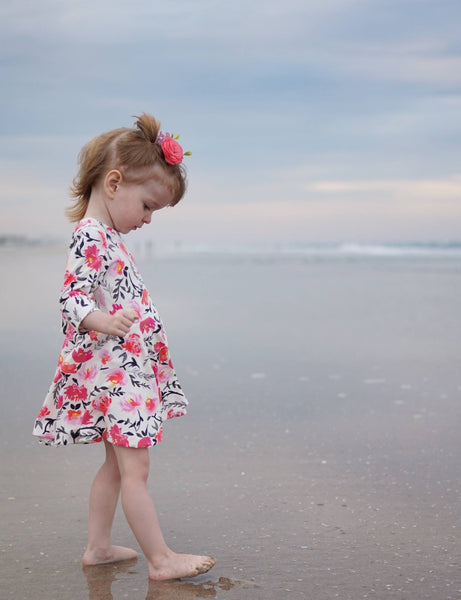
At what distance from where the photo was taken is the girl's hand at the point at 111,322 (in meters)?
2.46

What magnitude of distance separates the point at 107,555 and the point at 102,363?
63cm

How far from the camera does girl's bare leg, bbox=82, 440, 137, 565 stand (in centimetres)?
271

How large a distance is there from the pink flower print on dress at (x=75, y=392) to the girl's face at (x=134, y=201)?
53cm

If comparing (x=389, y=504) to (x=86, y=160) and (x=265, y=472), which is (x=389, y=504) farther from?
(x=86, y=160)

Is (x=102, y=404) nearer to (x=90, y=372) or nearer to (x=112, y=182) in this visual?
(x=90, y=372)

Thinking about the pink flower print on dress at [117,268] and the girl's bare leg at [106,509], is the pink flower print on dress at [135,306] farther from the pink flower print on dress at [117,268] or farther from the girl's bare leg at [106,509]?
the girl's bare leg at [106,509]

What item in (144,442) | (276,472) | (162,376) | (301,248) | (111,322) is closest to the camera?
(111,322)

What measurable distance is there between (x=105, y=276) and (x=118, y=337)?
0.20 metres

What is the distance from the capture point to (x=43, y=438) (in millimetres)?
2703

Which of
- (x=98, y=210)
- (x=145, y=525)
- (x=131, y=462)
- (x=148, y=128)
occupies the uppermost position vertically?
(x=148, y=128)

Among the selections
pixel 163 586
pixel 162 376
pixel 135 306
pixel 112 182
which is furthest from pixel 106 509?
pixel 112 182

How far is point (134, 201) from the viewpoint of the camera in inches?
106

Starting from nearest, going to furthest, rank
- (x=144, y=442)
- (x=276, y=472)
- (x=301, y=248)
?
(x=144, y=442) → (x=276, y=472) → (x=301, y=248)

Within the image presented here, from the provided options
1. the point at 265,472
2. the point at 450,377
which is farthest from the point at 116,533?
the point at 450,377
